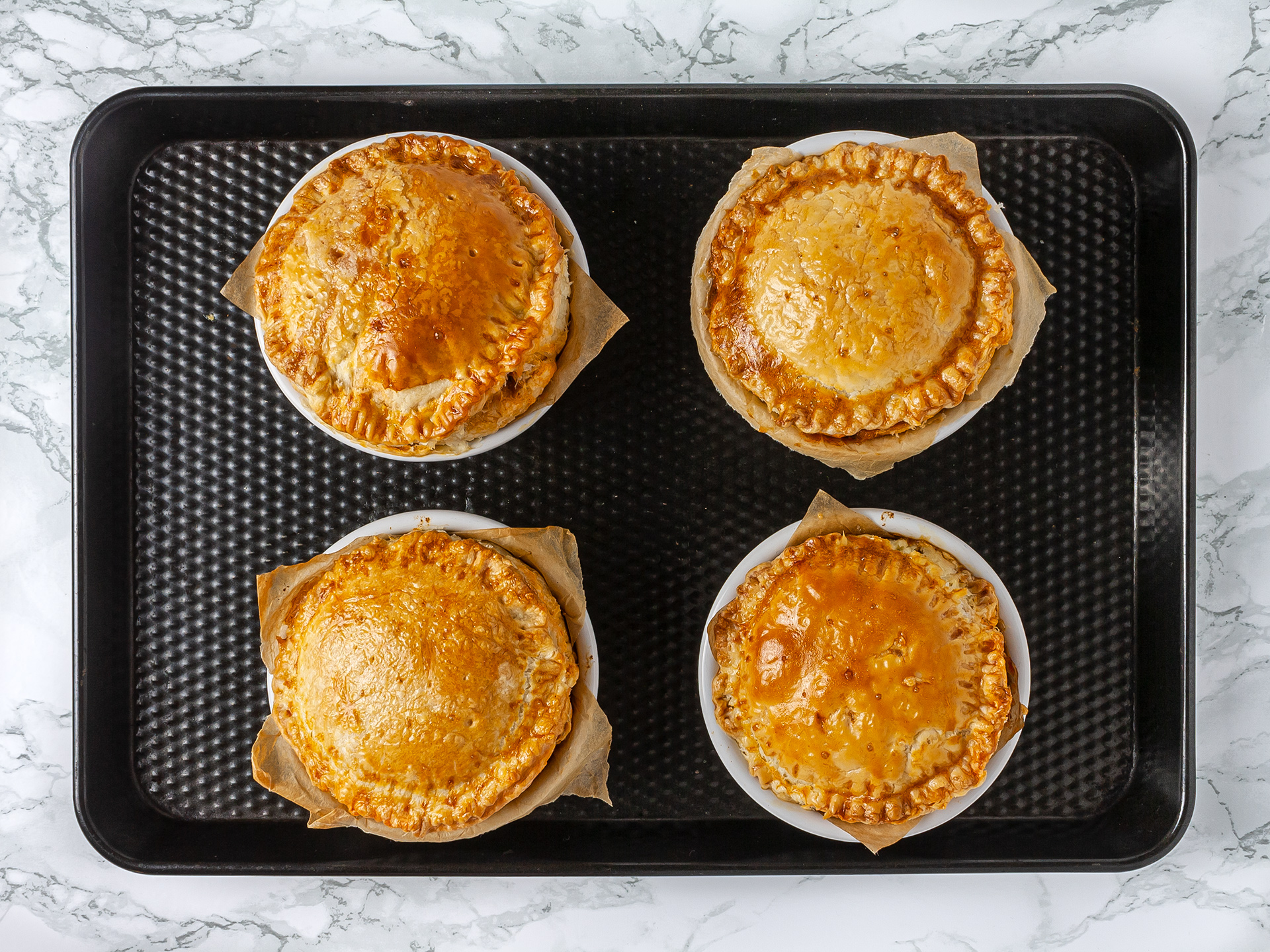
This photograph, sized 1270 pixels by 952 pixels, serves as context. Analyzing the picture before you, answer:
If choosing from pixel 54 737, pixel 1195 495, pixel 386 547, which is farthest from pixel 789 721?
pixel 54 737

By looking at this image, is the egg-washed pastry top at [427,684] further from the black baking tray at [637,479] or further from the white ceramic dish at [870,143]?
the white ceramic dish at [870,143]

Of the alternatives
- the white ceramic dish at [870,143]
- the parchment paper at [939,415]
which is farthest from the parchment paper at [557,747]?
the white ceramic dish at [870,143]

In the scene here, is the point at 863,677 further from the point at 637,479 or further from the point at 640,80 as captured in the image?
the point at 640,80

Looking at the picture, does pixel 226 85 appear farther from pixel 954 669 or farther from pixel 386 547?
pixel 954 669

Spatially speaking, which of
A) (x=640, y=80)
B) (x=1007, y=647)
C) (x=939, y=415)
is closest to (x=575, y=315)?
(x=640, y=80)

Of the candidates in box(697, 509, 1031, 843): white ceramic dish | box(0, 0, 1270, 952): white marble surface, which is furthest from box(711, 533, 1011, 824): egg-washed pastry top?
box(0, 0, 1270, 952): white marble surface

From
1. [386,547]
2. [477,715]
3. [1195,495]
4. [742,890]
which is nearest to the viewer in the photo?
[477,715]
